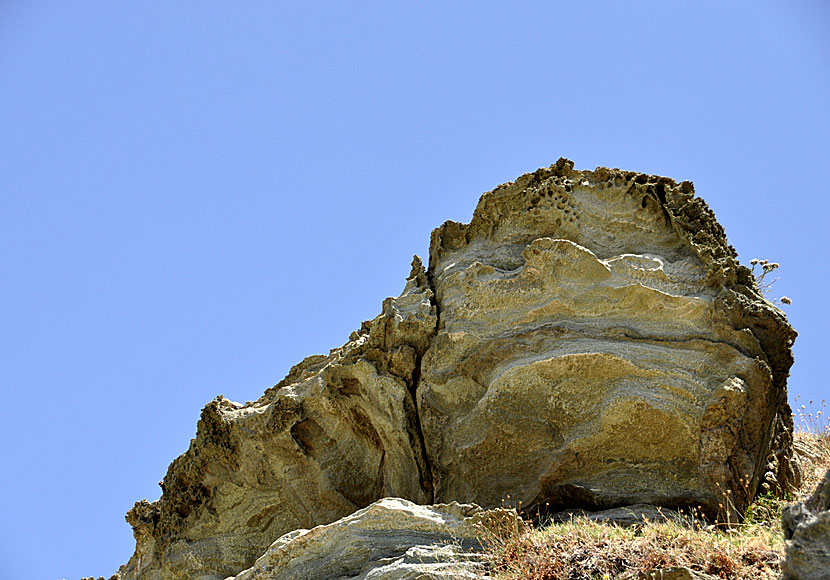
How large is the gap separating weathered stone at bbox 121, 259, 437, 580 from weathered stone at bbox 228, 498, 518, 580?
2669 mm

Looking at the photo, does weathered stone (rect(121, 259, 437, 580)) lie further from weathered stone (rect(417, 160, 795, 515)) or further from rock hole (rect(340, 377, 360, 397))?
weathered stone (rect(417, 160, 795, 515))

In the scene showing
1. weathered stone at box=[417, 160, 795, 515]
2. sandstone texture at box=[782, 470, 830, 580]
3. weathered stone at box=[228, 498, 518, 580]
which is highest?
weathered stone at box=[417, 160, 795, 515]

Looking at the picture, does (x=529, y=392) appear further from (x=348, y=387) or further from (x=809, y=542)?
Result: (x=809, y=542)

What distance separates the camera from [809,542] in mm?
6801

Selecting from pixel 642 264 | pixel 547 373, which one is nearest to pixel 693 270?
pixel 642 264

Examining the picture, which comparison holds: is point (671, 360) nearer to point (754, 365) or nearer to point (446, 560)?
point (754, 365)

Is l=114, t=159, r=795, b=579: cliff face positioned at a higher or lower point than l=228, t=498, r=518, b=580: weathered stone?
higher

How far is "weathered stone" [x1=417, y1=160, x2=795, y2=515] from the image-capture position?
1090 centimetres

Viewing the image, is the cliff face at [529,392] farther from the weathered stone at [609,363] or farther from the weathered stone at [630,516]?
the weathered stone at [630,516]

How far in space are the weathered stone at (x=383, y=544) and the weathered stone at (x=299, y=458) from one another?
8.76 ft

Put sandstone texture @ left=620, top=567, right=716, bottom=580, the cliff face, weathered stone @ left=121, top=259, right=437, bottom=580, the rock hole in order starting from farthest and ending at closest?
1. the rock hole
2. weathered stone @ left=121, top=259, right=437, bottom=580
3. the cliff face
4. sandstone texture @ left=620, top=567, right=716, bottom=580

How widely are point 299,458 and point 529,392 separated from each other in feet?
11.8

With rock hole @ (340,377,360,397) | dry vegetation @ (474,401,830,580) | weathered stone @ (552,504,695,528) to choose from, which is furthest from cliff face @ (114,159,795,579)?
dry vegetation @ (474,401,830,580)

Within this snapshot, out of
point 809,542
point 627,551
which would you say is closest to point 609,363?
point 627,551
